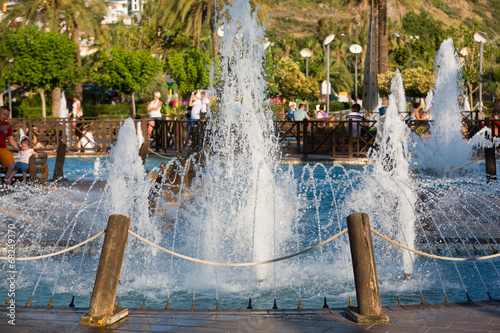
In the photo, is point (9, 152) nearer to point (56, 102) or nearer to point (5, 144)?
point (5, 144)

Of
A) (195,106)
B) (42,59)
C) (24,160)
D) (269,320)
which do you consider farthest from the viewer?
(42,59)

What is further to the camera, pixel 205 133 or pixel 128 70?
pixel 128 70

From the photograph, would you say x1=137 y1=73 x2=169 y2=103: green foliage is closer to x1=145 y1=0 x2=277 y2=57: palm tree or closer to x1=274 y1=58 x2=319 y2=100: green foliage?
x1=274 y1=58 x2=319 y2=100: green foliage

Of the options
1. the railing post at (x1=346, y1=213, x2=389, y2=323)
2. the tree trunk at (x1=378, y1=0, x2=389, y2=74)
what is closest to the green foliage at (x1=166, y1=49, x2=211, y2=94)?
the tree trunk at (x1=378, y1=0, x2=389, y2=74)

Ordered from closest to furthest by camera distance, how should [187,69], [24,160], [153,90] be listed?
[24,160] < [187,69] < [153,90]

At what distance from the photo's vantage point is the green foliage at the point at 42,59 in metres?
36.3

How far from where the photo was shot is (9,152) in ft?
36.8

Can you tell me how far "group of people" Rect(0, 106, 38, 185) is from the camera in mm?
10930

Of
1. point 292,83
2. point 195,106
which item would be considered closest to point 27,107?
point 292,83

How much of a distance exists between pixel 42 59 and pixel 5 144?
26.9 meters

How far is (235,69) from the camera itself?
12078 millimetres

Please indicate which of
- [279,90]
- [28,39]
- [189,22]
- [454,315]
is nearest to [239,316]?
[454,315]

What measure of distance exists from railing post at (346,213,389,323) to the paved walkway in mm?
165

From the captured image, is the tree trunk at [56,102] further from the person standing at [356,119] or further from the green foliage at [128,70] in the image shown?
the person standing at [356,119]
